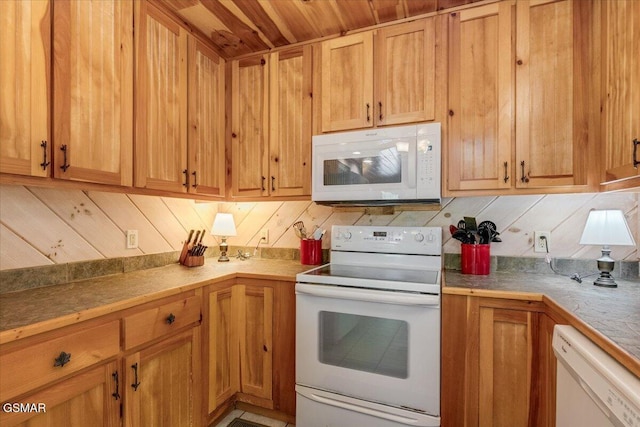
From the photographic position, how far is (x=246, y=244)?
246cm

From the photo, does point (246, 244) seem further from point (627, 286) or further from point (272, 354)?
point (627, 286)

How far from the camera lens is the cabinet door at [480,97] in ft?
5.28

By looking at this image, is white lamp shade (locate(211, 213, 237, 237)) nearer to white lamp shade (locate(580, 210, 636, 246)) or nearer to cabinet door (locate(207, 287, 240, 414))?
cabinet door (locate(207, 287, 240, 414))

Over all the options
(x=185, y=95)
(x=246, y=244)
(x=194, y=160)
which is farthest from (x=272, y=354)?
(x=185, y=95)

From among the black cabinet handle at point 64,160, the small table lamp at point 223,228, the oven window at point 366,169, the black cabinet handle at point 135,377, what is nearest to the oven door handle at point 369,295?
the oven window at point 366,169

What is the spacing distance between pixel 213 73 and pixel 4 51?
1.17 meters

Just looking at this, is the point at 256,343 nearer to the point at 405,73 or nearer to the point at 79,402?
the point at 79,402

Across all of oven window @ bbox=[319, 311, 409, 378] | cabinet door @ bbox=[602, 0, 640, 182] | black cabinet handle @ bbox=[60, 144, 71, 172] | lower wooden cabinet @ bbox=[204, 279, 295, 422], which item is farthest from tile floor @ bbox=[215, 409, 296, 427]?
cabinet door @ bbox=[602, 0, 640, 182]

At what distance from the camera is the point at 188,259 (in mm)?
2008

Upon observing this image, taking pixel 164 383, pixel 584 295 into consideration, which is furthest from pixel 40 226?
pixel 584 295

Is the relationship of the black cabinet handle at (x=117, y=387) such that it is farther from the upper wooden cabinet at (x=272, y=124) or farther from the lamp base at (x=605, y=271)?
the lamp base at (x=605, y=271)

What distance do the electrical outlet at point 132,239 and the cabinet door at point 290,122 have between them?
0.88 metres

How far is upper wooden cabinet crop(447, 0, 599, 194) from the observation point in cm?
150

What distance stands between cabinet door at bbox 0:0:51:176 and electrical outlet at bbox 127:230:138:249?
2.33ft
